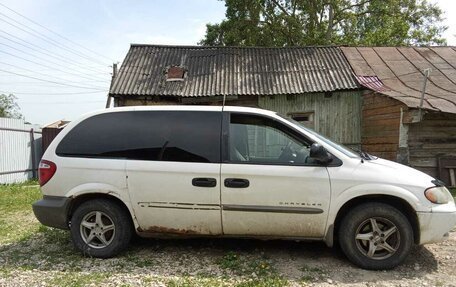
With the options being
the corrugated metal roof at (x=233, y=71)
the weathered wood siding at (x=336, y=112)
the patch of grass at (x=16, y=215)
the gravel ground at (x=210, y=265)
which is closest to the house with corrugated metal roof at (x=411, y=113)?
the weathered wood siding at (x=336, y=112)

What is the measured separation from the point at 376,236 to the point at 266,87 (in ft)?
31.3

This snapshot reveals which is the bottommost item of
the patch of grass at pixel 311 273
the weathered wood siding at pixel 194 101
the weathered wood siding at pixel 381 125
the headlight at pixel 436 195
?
the patch of grass at pixel 311 273

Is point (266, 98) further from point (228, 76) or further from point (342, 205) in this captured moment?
point (342, 205)

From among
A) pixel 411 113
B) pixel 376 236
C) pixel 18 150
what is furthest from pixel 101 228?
pixel 18 150

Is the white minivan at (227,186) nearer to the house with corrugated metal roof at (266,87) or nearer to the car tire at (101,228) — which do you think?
the car tire at (101,228)

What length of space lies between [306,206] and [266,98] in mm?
9303

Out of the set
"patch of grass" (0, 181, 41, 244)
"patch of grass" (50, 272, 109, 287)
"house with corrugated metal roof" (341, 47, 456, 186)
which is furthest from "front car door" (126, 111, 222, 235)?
"house with corrugated metal roof" (341, 47, 456, 186)

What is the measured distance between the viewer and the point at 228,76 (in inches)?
549

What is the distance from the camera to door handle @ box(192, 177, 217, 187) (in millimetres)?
4324

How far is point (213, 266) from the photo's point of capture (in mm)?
4344

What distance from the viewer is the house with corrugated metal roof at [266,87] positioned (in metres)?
13.0

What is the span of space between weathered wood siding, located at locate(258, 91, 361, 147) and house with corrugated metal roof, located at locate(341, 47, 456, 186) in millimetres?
309

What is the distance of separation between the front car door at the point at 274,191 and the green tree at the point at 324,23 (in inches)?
755

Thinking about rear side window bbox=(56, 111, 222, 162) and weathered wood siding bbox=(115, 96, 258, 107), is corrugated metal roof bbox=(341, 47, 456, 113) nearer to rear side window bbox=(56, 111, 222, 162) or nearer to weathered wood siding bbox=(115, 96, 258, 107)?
A: weathered wood siding bbox=(115, 96, 258, 107)
